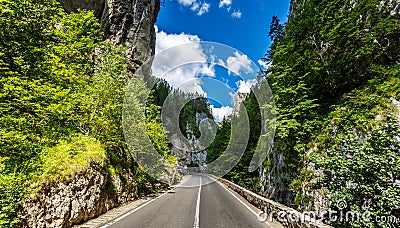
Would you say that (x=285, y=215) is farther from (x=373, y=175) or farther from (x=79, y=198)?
(x=79, y=198)

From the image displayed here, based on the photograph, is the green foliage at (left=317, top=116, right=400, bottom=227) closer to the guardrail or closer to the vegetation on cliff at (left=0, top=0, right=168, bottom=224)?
the guardrail

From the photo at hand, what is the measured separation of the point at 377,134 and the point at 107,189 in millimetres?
10290

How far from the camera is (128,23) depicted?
28047mm

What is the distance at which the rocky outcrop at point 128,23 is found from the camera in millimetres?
27312

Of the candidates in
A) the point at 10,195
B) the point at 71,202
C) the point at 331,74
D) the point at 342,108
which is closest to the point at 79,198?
the point at 71,202

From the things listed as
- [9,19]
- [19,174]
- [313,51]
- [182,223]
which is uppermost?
[313,51]

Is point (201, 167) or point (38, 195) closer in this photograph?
point (38, 195)

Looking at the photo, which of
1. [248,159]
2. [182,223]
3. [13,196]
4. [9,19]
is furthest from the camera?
[248,159]

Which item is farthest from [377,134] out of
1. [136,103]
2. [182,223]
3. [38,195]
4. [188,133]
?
[188,133]

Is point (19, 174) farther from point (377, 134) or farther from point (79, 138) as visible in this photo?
point (377, 134)

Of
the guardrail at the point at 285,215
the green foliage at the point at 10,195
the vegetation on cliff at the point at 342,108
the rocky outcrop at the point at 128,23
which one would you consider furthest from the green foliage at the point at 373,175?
the rocky outcrop at the point at 128,23

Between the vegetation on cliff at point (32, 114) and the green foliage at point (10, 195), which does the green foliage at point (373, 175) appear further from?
the vegetation on cliff at point (32, 114)

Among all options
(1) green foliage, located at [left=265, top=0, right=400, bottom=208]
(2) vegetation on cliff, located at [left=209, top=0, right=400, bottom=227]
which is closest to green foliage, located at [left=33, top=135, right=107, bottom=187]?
(2) vegetation on cliff, located at [left=209, top=0, right=400, bottom=227]

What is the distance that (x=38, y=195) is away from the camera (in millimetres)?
5758
